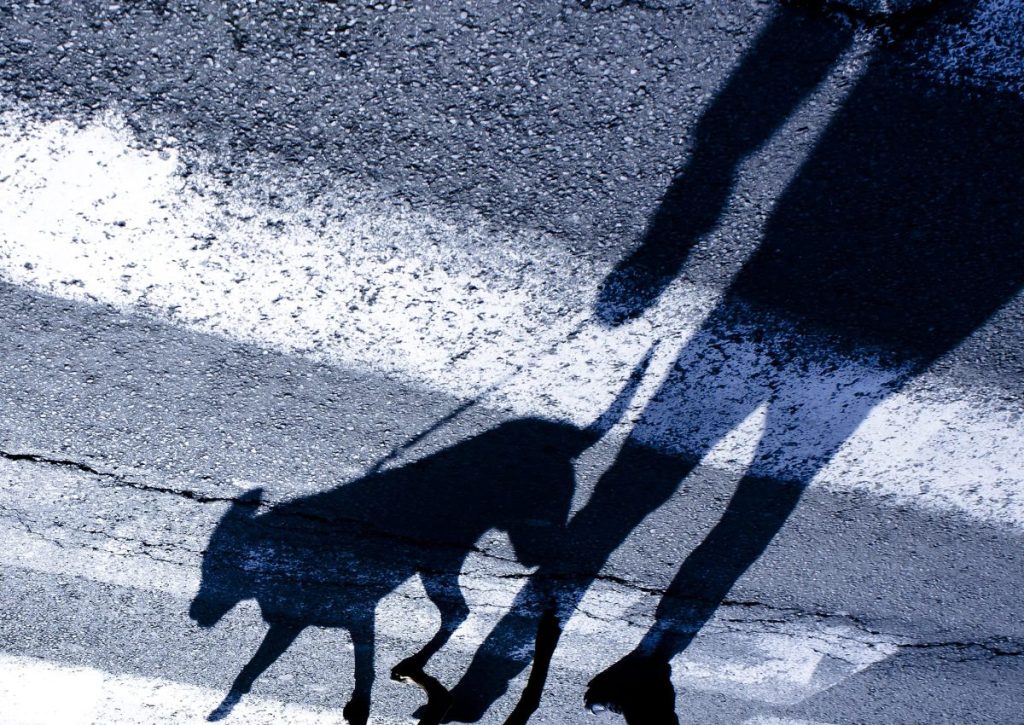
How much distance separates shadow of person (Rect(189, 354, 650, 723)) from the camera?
2201mm

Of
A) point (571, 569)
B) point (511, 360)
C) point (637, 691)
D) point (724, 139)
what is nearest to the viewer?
point (724, 139)

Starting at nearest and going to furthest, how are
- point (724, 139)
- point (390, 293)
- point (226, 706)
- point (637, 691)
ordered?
point (724, 139), point (390, 293), point (637, 691), point (226, 706)

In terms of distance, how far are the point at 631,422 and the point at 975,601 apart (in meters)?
1.99

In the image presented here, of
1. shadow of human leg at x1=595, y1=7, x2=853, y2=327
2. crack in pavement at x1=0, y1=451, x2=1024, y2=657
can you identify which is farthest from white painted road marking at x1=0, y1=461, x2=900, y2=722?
shadow of human leg at x1=595, y1=7, x2=853, y2=327

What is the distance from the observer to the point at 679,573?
2.50m

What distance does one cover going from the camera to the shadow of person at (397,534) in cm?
220

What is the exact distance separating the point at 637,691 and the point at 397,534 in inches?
54.3

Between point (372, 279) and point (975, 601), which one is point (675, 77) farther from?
point (975, 601)

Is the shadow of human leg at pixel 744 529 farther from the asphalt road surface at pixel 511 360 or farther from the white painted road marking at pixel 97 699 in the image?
the white painted road marking at pixel 97 699

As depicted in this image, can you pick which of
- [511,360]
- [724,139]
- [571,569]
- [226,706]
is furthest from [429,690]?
[724,139]

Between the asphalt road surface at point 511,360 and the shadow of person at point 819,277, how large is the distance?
12 mm

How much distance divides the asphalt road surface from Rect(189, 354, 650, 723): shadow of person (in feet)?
0.06

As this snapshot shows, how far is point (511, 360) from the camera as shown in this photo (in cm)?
199

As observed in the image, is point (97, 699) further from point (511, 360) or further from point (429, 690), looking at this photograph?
point (511, 360)
